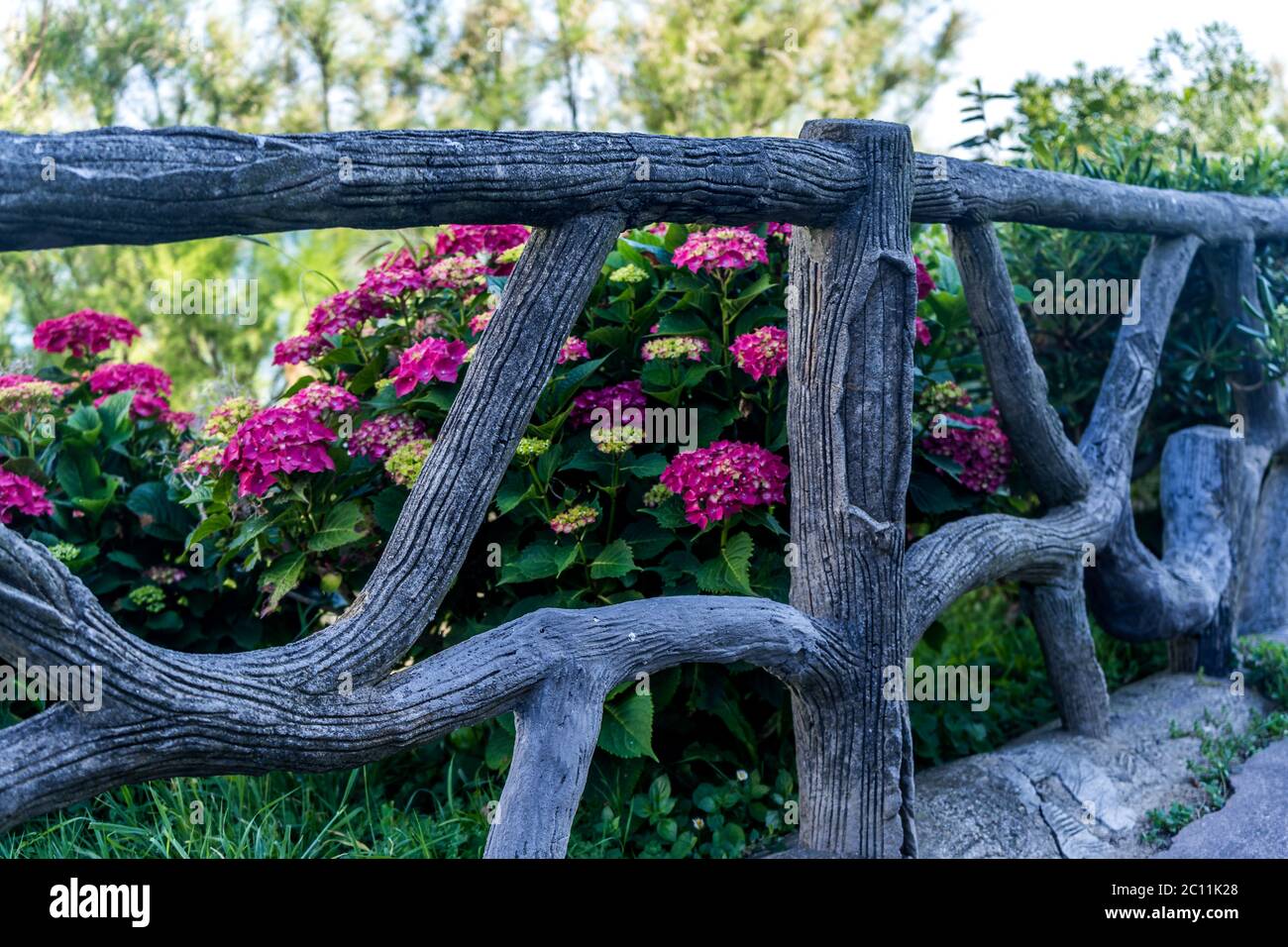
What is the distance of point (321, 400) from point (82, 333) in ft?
5.00

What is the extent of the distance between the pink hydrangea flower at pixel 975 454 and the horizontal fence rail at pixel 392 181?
2.71 ft

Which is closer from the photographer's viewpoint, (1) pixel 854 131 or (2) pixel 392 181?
(2) pixel 392 181

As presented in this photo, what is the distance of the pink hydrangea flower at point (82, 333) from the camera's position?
4.48 metres

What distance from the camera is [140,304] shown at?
9.54 m

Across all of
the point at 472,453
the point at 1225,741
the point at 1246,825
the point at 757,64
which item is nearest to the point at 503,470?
the point at 472,453

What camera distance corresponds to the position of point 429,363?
348 centimetres

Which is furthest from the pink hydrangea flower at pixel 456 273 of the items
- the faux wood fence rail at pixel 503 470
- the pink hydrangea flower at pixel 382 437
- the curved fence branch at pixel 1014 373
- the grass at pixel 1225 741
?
the grass at pixel 1225 741

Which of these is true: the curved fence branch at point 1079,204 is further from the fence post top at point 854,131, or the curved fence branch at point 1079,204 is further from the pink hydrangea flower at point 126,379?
the pink hydrangea flower at point 126,379

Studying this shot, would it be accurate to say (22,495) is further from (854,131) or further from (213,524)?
(854,131)

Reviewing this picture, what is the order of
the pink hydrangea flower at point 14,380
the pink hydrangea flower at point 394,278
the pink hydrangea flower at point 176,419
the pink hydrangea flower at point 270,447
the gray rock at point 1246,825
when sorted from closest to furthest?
the pink hydrangea flower at point 270,447 < the gray rock at point 1246,825 < the pink hydrangea flower at point 394,278 < the pink hydrangea flower at point 14,380 < the pink hydrangea flower at point 176,419

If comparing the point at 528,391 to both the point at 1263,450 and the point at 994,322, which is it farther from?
the point at 1263,450

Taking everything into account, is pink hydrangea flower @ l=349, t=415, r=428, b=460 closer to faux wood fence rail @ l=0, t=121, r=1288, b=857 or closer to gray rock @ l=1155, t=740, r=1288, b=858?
faux wood fence rail @ l=0, t=121, r=1288, b=857

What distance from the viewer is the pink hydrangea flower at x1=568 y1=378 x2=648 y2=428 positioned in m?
3.61

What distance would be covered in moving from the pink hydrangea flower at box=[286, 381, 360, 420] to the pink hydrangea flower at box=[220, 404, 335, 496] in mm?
38
